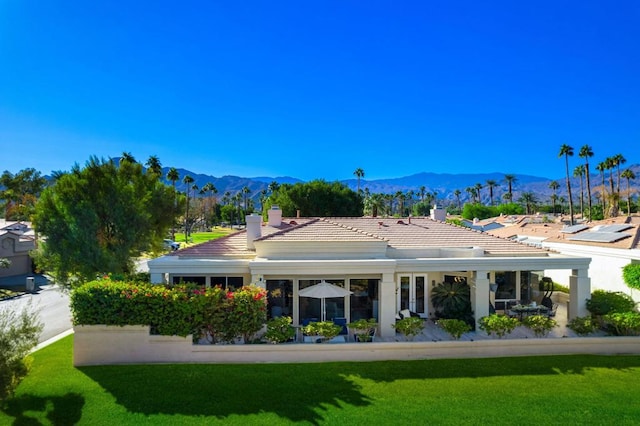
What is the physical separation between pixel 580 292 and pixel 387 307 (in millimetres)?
8830

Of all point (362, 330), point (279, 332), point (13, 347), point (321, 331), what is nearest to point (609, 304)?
point (362, 330)

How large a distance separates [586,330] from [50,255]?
25141mm

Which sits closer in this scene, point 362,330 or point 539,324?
point 362,330

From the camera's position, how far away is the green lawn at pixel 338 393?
10844 mm

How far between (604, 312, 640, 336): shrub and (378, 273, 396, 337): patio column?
8785 millimetres

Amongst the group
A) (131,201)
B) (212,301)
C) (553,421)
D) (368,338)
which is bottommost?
(553,421)

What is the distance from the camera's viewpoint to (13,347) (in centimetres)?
1077

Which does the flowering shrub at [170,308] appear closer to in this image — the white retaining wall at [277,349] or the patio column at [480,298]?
the white retaining wall at [277,349]

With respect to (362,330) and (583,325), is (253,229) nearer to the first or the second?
(362,330)

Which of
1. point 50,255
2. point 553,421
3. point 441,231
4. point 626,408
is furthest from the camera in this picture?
Answer: point 441,231

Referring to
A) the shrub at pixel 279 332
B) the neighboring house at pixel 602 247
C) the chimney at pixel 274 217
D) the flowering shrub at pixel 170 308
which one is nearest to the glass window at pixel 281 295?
the shrub at pixel 279 332

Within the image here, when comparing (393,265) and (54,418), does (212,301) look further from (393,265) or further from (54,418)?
(393,265)

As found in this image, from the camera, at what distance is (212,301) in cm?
1430

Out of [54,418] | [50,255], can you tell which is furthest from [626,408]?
[50,255]
